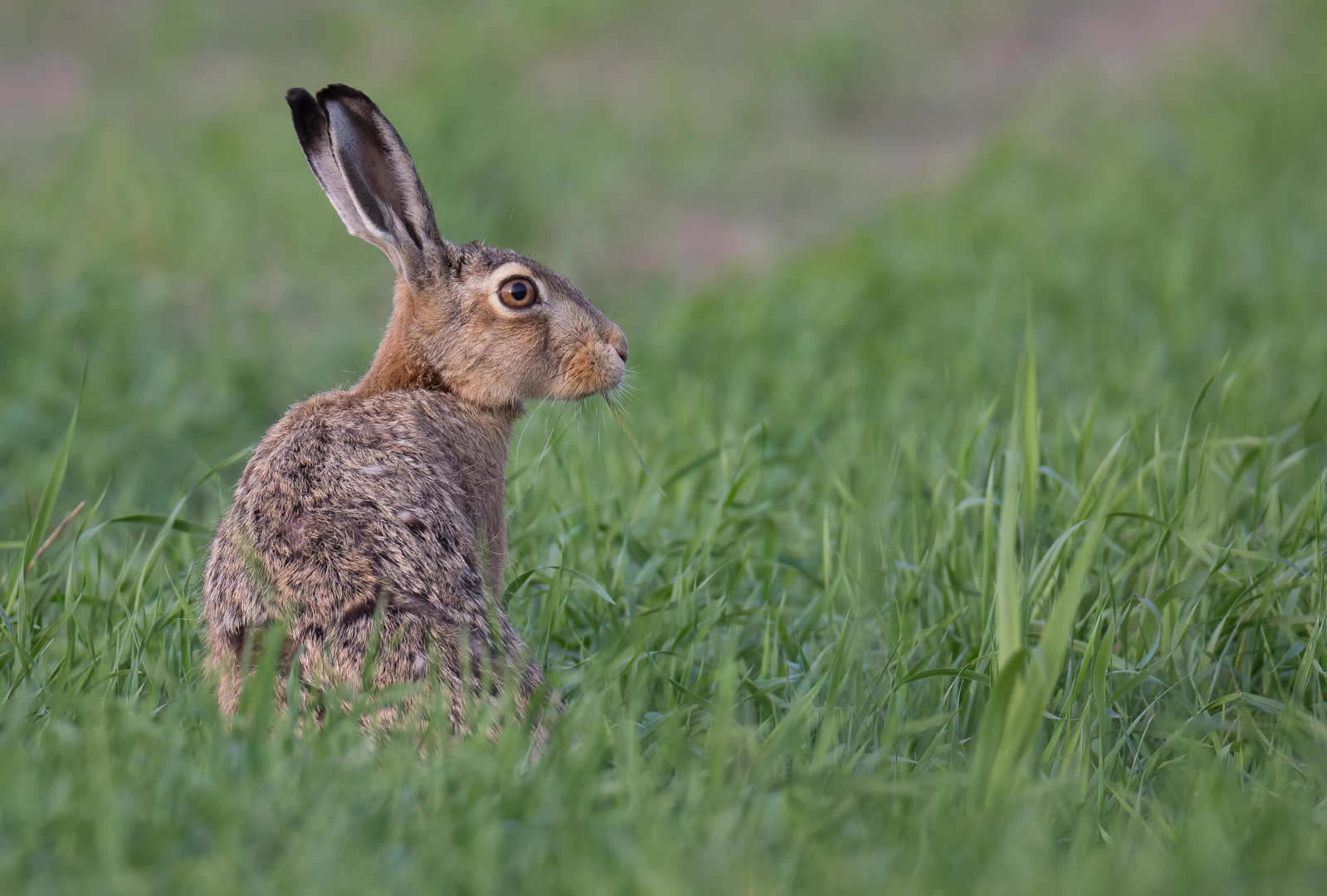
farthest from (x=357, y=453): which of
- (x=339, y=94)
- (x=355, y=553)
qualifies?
(x=339, y=94)

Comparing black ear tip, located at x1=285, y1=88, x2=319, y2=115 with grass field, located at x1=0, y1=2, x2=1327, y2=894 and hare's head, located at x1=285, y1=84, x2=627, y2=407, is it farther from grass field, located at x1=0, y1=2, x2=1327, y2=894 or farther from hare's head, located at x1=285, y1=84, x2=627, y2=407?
grass field, located at x1=0, y1=2, x2=1327, y2=894

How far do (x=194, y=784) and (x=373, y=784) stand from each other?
33cm

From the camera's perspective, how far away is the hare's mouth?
4.05 meters

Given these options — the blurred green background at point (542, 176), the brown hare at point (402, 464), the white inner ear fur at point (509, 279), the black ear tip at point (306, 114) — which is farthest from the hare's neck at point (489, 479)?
the blurred green background at point (542, 176)

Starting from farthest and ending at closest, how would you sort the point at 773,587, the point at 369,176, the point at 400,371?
the point at 773,587 < the point at 400,371 < the point at 369,176

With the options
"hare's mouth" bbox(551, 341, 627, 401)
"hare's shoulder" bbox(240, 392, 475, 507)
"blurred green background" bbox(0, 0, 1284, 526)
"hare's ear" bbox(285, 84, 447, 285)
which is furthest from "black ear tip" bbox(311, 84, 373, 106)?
"blurred green background" bbox(0, 0, 1284, 526)

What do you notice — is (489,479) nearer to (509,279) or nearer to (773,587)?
(509,279)

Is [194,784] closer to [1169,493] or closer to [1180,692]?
[1180,692]

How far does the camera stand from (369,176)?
3861mm

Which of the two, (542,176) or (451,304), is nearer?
(451,304)

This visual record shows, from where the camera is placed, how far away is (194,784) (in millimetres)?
2484

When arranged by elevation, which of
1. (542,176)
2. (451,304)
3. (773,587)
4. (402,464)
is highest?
(542,176)

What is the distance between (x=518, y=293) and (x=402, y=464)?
94 centimetres

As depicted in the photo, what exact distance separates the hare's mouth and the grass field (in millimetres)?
348
